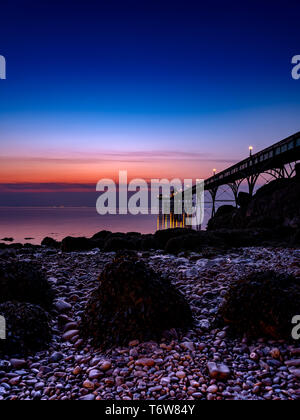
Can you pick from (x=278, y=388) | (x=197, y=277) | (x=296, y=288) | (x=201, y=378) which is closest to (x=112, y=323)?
(x=201, y=378)

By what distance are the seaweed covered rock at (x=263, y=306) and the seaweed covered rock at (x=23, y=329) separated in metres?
2.52

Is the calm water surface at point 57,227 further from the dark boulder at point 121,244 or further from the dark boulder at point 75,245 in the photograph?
the dark boulder at point 121,244

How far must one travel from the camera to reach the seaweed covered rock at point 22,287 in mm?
4977

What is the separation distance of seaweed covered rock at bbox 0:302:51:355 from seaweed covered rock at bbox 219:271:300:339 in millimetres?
2516

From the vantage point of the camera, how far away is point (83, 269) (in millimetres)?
8781

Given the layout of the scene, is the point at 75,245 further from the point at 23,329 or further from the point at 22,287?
the point at 23,329

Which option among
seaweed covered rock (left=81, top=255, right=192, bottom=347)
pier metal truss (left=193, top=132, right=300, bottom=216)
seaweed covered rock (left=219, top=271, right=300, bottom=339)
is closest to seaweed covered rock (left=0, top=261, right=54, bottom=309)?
seaweed covered rock (left=81, top=255, right=192, bottom=347)

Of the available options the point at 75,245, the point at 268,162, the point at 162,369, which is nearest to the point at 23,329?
the point at 162,369

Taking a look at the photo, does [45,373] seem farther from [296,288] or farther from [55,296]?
[296,288]

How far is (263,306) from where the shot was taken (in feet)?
12.5

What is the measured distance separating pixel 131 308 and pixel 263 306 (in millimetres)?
1775

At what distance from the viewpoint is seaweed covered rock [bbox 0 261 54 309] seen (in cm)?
498

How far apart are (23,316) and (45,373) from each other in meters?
1.01

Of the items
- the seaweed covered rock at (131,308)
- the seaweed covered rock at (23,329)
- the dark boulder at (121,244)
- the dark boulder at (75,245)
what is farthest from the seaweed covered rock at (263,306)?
the dark boulder at (75,245)
